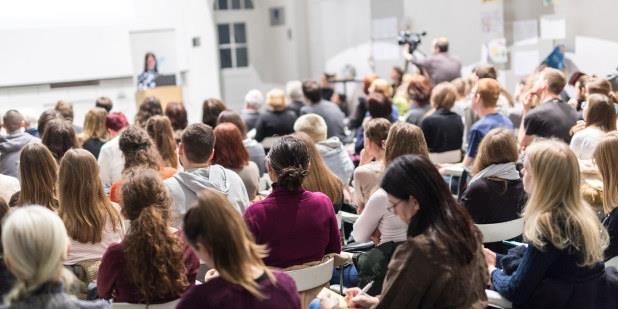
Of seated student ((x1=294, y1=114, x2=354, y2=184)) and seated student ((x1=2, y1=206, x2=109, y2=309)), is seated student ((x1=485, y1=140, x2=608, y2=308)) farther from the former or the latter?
seated student ((x1=294, y1=114, x2=354, y2=184))

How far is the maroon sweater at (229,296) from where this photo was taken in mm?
2162

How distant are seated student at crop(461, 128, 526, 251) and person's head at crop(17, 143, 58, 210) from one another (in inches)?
90.9

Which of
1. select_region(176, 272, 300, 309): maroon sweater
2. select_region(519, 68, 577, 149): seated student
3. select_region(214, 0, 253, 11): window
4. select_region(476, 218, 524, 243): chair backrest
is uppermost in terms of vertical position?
select_region(214, 0, 253, 11): window

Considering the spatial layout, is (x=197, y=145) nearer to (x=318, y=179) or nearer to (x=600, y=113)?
(x=318, y=179)

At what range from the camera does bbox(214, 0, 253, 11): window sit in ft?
44.6

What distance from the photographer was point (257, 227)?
328cm

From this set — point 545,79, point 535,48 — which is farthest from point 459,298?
point 535,48

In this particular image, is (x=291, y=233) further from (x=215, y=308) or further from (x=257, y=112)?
(x=257, y=112)

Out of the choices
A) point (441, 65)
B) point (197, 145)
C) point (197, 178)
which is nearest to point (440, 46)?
point (441, 65)

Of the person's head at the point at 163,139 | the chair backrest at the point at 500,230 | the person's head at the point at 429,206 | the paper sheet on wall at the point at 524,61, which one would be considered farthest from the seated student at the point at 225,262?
the paper sheet on wall at the point at 524,61

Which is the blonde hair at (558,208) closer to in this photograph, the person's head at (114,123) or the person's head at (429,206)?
the person's head at (429,206)

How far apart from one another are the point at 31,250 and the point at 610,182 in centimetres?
259

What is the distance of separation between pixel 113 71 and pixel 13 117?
5.36 meters

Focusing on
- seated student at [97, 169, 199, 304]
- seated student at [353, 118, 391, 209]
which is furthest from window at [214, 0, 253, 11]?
seated student at [97, 169, 199, 304]
